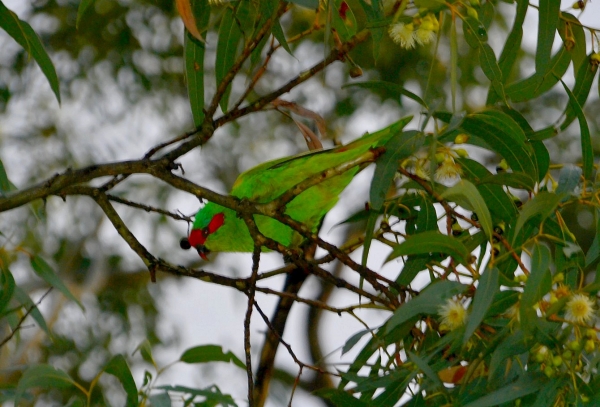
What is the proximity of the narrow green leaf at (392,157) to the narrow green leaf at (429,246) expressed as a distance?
6.5 inches

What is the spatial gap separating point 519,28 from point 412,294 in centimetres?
80

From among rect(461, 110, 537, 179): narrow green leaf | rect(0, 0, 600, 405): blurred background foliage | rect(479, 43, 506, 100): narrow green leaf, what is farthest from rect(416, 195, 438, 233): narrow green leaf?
rect(0, 0, 600, 405): blurred background foliage

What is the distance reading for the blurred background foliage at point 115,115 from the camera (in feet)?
16.7

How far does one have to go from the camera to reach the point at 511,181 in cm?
177

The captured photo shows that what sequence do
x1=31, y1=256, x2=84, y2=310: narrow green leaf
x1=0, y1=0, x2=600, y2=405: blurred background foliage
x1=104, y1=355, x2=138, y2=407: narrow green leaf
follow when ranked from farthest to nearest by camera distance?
x1=0, y1=0, x2=600, y2=405: blurred background foliage
x1=31, y1=256, x2=84, y2=310: narrow green leaf
x1=104, y1=355, x2=138, y2=407: narrow green leaf

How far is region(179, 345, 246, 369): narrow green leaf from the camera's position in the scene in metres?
2.51

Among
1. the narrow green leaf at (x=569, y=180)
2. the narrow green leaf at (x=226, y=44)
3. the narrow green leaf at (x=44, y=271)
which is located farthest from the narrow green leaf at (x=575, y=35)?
the narrow green leaf at (x=44, y=271)

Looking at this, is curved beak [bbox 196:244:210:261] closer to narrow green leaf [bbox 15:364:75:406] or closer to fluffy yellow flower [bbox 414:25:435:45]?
narrow green leaf [bbox 15:364:75:406]

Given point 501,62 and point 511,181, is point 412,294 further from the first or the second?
point 501,62

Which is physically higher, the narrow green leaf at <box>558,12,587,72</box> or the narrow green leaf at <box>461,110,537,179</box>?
the narrow green leaf at <box>558,12,587,72</box>

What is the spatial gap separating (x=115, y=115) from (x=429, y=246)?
405 centimetres

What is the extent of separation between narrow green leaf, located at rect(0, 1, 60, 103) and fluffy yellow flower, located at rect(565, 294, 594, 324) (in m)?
1.46

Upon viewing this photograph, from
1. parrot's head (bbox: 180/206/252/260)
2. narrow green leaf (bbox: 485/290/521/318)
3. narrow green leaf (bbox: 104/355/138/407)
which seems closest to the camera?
narrow green leaf (bbox: 485/290/521/318)

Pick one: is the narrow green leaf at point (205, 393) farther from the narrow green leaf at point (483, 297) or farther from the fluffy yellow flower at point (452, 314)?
the narrow green leaf at point (483, 297)
